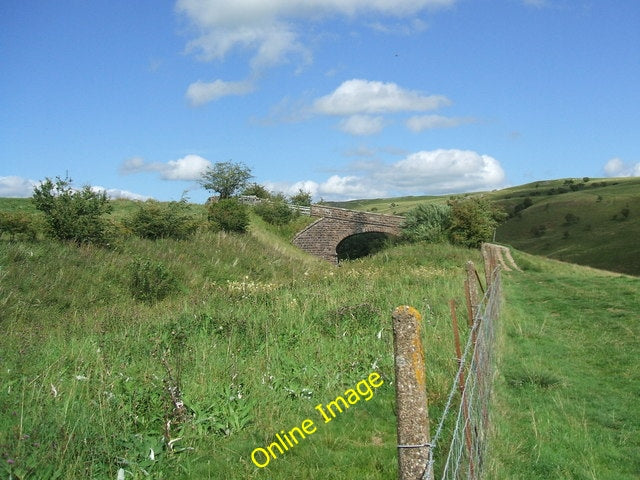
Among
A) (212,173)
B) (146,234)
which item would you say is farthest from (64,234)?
(212,173)

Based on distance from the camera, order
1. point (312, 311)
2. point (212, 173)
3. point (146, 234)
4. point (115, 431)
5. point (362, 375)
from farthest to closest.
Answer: point (212, 173) < point (146, 234) < point (312, 311) < point (362, 375) < point (115, 431)

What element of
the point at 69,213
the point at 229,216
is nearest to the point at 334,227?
the point at 229,216

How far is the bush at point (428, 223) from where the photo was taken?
34.3 m

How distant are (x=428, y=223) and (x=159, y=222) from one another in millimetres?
17142

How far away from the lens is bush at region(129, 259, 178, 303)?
55.1 ft

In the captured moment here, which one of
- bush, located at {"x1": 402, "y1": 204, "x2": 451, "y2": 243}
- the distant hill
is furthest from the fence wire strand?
the distant hill

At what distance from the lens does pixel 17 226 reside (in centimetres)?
1984

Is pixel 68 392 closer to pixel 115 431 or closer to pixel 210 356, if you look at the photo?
pixel 115 431

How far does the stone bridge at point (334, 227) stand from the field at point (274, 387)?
108ft

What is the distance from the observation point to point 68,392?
238 inches

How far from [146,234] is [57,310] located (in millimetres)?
13231

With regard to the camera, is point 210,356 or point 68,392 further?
point 210,356

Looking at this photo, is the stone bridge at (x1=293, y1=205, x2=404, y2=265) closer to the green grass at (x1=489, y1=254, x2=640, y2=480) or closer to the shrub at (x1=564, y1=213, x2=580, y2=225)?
the green grass at (x1=489, y1=254, x2=640, y2=480)

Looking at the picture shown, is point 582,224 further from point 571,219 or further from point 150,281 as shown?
point 150,281
